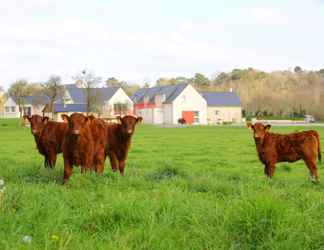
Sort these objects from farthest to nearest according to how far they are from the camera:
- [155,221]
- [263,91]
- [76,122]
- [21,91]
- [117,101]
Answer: [263,91]
[21,91]
[117,101]
[76,122]
[155,221]

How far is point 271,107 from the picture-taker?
Result: 113 metres

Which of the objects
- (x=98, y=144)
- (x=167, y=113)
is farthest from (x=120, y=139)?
(x=167, y=113)

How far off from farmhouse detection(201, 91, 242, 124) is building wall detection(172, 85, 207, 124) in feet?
22.1

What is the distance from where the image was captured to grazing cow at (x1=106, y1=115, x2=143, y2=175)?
13.1 m

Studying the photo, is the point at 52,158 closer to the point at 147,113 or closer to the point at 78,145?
the point at 78,145

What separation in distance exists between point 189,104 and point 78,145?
8693cm

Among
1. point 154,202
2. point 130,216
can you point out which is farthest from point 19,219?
point 154,202

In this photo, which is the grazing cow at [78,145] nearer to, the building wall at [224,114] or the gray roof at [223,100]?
the building wall at [224,114]

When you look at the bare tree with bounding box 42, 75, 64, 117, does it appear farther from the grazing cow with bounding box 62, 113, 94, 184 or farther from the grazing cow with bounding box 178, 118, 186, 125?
the grazing cow with bounding box 62, 113, 94, 184

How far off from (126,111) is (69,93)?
11.8 m

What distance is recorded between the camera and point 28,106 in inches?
4131

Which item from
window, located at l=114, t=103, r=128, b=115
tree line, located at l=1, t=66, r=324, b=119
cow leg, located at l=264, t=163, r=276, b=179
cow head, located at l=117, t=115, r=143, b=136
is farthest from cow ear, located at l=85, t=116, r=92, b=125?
window, located at l=114, t=103, r=128, b=115

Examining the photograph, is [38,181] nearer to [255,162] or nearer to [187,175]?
[187,175]

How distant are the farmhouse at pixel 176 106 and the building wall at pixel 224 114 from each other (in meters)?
6.00
